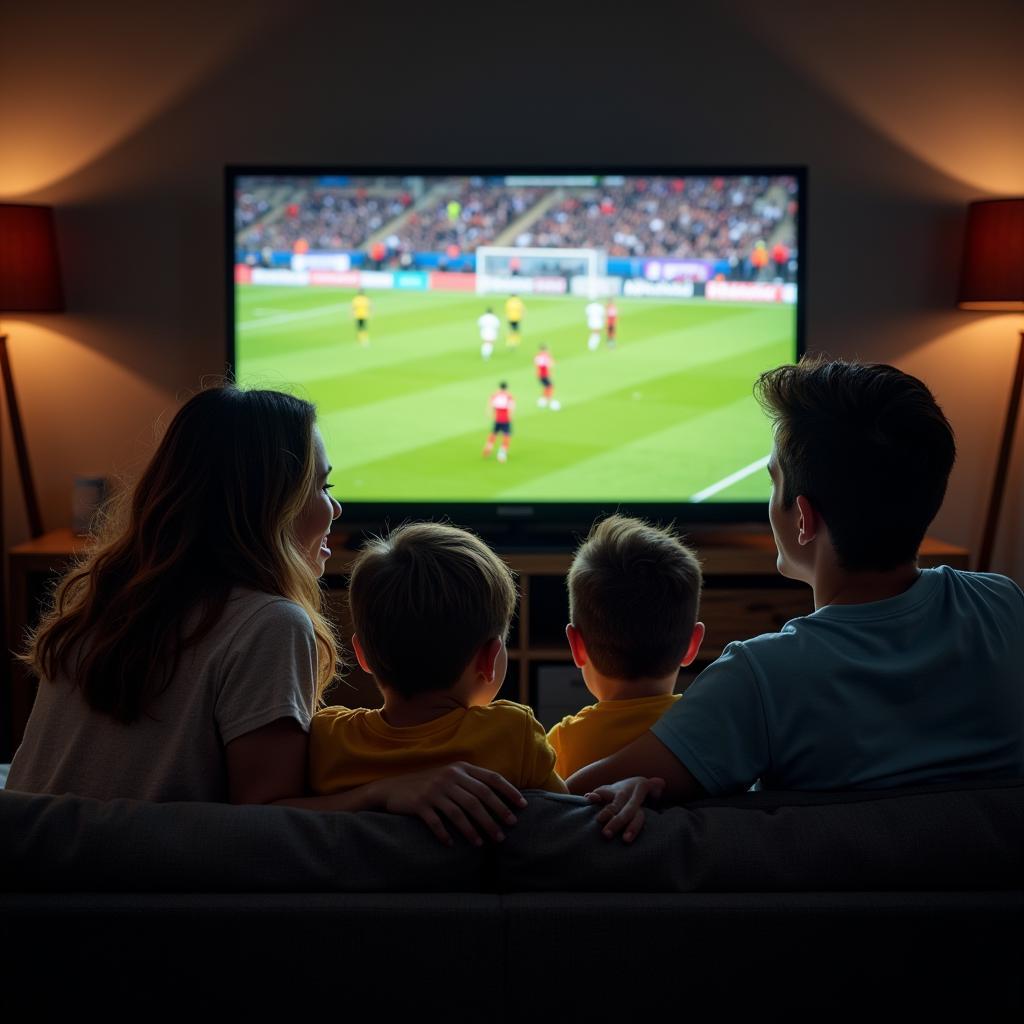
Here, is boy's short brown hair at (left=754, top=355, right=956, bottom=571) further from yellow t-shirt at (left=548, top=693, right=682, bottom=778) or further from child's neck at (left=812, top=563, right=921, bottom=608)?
yellow t-shirt at (left=548, top=693, right=682, bottom=778)

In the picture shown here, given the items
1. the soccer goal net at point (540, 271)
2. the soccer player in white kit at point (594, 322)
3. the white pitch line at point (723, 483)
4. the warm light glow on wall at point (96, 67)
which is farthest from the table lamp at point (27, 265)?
the white pitch line at point (723, 483)

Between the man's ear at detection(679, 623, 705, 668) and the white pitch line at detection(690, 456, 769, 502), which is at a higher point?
the man's ear at detection(679, 623, 705, 668)

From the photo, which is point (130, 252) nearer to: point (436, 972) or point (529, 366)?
point (529, 366)

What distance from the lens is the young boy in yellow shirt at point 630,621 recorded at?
165 centimetres

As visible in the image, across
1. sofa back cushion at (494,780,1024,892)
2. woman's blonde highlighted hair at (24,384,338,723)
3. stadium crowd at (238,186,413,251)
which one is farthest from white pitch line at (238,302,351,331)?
sofa back cushion at (494,780,1024,892)

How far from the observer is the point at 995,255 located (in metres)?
3.99

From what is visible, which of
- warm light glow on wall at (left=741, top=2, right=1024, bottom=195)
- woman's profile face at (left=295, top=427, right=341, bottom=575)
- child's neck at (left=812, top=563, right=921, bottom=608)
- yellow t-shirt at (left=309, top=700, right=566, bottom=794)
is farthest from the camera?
warm light glow on wall at (left=741, top=2, right=1024, bottom=195)

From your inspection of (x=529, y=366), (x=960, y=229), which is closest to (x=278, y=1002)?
(x=529, y=366)

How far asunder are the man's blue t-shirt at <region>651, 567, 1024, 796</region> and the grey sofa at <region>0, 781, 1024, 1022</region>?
0.44 feet

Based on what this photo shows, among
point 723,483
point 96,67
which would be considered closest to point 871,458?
point 723,483

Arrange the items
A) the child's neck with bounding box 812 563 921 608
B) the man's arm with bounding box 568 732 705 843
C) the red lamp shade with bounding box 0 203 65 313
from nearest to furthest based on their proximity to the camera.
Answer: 1. the man's arm with bounding box 568 732 705 843
2. the child's neck with bounding box 812 563 921 608
3. the red lamp shade with bounding box 0 203 65 313

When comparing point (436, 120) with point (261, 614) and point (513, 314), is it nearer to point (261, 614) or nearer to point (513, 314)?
point (513, 314)

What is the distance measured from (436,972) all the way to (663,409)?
318cm

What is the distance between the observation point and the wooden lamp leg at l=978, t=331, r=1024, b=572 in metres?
4.19
